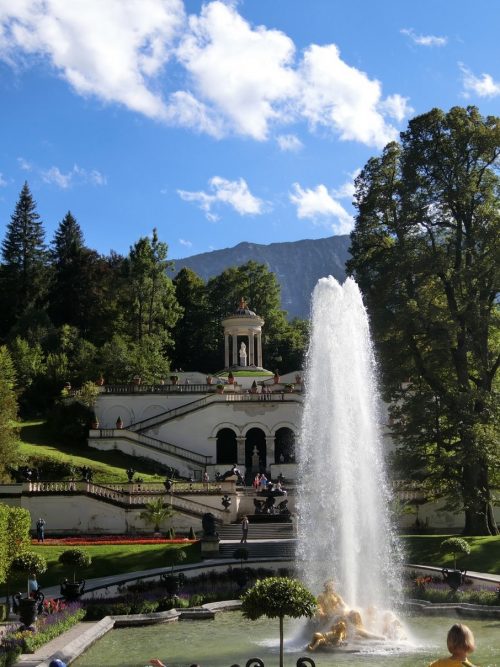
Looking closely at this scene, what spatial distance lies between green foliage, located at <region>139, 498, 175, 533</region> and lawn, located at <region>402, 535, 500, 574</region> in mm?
9756

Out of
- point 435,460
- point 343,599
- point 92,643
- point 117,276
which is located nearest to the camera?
point 92,643

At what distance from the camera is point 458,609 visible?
19.8 metres

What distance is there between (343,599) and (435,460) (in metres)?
11.4

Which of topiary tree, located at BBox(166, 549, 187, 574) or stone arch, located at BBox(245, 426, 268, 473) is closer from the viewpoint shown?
topiary tree, located at BBox(166, 549, 187, 574)

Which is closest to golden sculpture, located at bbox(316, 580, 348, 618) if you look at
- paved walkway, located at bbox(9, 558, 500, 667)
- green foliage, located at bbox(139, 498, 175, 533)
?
paved walkway, located at bbox(9, 558, 500, 667)

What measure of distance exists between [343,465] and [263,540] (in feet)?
41.7

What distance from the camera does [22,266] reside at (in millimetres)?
74750

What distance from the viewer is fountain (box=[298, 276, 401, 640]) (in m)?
18.1

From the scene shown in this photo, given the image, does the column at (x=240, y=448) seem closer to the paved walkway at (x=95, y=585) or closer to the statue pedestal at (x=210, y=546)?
the statue pedestal at (x=210, y=546)

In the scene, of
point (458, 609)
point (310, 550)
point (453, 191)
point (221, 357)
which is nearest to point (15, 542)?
point (310, 550)

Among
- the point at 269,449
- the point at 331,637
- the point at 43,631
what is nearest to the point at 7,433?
the point at 269,449

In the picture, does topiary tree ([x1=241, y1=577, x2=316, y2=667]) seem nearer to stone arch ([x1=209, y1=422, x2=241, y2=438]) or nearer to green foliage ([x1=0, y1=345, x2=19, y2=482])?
green foliage ([x1=0, y1=345, x2=19, y2=482])

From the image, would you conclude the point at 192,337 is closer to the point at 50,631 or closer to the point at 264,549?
the point at 264,549

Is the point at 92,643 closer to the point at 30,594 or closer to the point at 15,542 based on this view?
the point at 30,594
